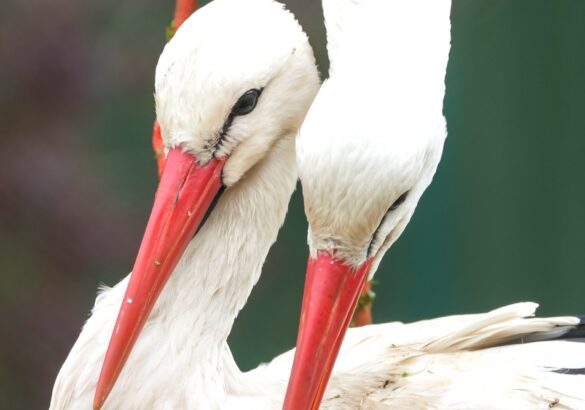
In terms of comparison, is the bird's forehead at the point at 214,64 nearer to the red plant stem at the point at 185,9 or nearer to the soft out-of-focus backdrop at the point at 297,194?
the red plant stem at the point at 185,9

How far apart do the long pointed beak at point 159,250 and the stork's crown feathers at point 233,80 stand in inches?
1.6

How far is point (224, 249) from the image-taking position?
193cm

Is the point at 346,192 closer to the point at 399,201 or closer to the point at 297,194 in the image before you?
the point at 399,201

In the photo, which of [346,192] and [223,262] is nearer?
[346,192]

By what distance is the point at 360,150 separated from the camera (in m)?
1.46

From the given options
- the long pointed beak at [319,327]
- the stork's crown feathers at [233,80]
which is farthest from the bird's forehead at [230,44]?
the long pointed beak at [319,327]

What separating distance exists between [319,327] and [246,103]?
41 cm

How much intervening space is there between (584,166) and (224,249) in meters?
1.76

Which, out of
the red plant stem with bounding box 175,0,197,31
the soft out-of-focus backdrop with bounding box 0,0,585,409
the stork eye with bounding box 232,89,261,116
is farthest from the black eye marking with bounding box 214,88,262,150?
the soft out-of-focus backdrop with bounding box 0,0,585,409

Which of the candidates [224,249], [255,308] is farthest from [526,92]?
[224,249]

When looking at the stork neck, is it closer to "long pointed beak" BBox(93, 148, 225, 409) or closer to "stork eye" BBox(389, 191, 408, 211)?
"long pointed beak" BBox(93, 148, 225, 409)

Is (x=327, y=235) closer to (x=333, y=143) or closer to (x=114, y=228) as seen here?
(x=333, y=143)

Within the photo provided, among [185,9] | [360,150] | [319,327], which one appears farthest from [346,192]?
[185,9]

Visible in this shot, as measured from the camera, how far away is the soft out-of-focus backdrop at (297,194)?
10.7ft
